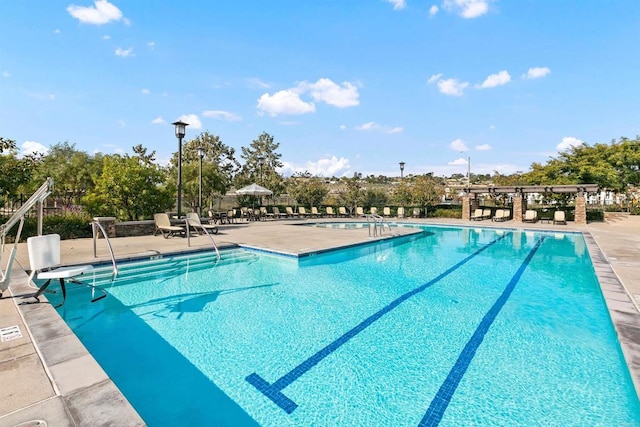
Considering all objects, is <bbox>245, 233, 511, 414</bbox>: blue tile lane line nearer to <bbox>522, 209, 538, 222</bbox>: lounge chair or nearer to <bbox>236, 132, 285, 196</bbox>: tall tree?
<bbox>522, 209, 538, 222</bbox>: lounge chair

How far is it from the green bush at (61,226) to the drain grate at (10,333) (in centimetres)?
776

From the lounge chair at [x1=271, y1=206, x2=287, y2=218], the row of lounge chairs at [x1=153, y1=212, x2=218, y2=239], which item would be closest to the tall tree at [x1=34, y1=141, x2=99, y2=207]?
the lounge chair at [x1=271, y1=206, x2=287, y2=218]

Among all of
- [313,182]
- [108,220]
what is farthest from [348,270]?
[313,182]

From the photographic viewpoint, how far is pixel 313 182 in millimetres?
24625

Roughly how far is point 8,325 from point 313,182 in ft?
71.3

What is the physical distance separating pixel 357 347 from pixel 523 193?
65.7ft

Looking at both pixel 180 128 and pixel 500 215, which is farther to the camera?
pixel 500 215

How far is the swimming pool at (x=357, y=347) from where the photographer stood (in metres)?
2.80

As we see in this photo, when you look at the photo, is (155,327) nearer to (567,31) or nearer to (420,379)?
(420,379)

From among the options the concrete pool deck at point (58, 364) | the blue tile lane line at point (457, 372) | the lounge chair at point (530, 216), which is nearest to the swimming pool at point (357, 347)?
the blue tile lane line at point (457, 372)

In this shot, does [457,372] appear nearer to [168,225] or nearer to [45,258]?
[45,258]

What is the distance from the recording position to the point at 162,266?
7.54 m

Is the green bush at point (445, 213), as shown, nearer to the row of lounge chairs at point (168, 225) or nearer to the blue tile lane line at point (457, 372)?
the row of lounge chairs at point (168, 225)

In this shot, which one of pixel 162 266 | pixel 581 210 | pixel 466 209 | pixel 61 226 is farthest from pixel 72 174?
pixel 581 210
